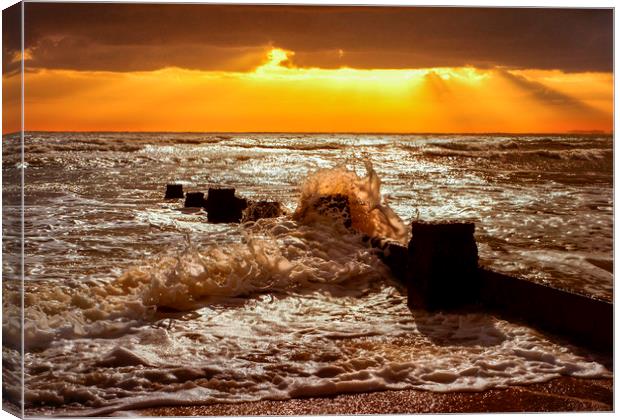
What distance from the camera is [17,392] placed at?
3.94 metres

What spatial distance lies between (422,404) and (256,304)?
85.1 inches

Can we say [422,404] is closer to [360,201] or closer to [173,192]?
[360,201]

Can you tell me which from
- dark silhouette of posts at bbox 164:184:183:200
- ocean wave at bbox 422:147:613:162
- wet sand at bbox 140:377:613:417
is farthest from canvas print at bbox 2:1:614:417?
ocean wave at bbox 422:147:613:162

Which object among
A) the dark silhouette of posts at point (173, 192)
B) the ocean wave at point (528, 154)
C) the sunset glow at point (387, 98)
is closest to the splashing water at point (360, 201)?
the sunset glow at point (387, 98)

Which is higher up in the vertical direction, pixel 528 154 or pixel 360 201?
pixel 528 154

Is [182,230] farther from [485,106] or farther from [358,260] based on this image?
[485,106]

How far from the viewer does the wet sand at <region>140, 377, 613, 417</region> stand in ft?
12.6

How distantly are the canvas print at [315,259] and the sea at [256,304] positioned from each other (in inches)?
0.8

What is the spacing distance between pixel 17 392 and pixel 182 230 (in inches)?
236

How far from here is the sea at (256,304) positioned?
411cm

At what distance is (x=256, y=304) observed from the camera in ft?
19.3

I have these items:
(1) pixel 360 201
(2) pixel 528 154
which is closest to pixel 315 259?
(1) pixel 360 201

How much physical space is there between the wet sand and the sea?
0.23 ft

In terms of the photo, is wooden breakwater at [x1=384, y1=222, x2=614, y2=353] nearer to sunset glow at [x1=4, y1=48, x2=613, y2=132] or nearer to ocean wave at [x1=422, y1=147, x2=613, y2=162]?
sunset glow at [x1=4, y1=48, x2=613, y2=132]
